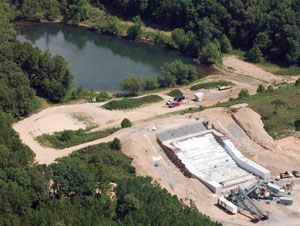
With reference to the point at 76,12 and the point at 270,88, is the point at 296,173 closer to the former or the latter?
Result: the point at 270,88

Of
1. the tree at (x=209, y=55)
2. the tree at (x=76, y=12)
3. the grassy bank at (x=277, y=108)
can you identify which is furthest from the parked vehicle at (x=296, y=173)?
the tree at (x=76, y=12)

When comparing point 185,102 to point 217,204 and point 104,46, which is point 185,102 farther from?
point 104,46

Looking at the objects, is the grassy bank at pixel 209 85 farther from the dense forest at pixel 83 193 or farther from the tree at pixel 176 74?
the dense forest at pixel 83 193

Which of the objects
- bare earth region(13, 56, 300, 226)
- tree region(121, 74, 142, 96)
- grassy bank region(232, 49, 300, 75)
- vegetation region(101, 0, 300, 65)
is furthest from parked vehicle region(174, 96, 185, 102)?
vegetation region(101, 0, 300, 65)

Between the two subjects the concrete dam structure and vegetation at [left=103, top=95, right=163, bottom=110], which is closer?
the concrete dam structure

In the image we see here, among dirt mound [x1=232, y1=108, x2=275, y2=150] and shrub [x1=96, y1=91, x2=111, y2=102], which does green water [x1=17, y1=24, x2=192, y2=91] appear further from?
dirt mound [x1=232, y1=108, x2=275, y2=150]

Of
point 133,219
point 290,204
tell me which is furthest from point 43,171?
point 290,204

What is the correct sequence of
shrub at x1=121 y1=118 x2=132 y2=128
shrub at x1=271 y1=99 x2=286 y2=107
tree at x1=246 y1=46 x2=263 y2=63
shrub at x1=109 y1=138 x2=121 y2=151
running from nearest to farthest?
1. shrub at x1=109 y1=138 x2=121 y2=151
2. shrub at x1=121 y1=118 x2=132 y2=128
3. shrub at x1=271 y1=99 x2=286 y2=107
4. tree at x1=246 y1=46 x2=263 y2=63
